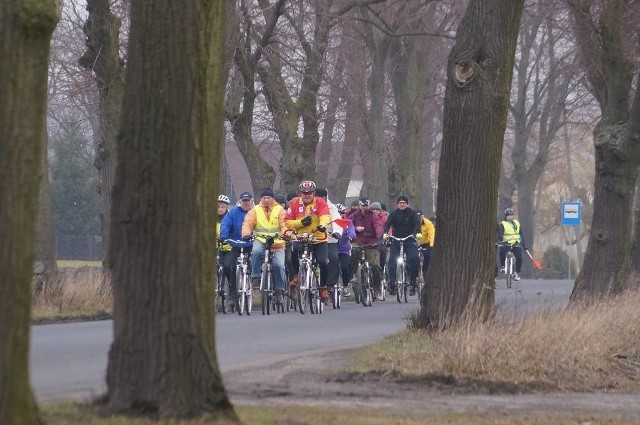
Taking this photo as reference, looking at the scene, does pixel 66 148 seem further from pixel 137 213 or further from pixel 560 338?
pixel 137 213

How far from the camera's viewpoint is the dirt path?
33.9 ft

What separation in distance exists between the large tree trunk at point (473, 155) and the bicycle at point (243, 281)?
291 inches

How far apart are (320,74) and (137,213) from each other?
75.4ft

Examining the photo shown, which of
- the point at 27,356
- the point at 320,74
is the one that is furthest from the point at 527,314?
the point at 320,74

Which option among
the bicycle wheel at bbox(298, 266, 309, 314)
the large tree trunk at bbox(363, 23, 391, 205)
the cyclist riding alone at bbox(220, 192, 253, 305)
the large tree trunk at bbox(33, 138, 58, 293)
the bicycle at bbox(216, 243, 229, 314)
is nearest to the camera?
the large tree trunk at bbox(33, 138, 58, 293)

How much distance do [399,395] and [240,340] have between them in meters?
5.38

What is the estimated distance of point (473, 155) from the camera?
1462 centimetres

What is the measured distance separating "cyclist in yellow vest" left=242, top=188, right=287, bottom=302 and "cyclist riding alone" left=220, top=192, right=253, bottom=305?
1.11ft

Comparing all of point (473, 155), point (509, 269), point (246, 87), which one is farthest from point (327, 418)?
point (509, 269)

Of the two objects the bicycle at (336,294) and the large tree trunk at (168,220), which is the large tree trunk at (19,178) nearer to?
the large tree trunk at (168,220)

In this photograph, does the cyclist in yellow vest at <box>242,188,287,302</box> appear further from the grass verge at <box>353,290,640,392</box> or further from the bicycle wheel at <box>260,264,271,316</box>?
the grass verge at <box>353,290,640,392</box>

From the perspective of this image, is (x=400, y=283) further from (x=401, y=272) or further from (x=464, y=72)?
(x=464, y=72)

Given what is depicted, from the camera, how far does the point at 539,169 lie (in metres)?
59.0

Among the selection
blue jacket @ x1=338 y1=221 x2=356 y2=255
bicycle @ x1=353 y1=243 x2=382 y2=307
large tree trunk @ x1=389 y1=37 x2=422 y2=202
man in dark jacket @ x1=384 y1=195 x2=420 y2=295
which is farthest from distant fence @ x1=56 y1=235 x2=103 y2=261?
blue jacket @ x1=338 y1=221 x2=356 y2=255
